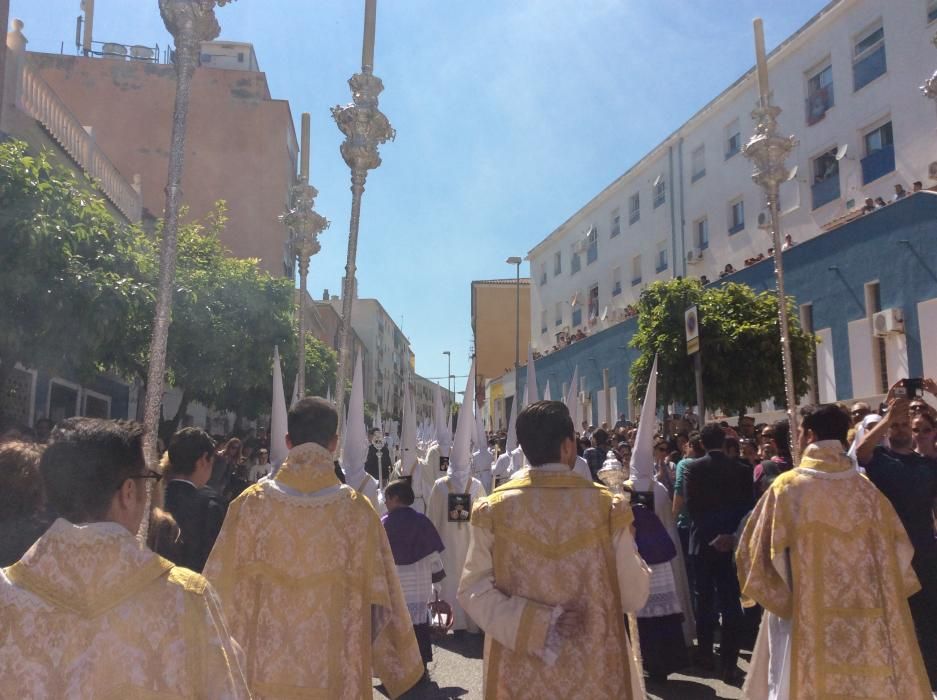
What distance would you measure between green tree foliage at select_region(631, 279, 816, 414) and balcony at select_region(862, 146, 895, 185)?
12.5 ft

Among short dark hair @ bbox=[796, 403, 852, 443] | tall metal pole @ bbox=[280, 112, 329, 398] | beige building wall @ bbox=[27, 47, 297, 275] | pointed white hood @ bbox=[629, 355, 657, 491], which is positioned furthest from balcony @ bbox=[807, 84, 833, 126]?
beige building wall @ bbox=[27, 47, 297, 275]

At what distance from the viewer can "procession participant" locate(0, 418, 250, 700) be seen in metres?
2.05

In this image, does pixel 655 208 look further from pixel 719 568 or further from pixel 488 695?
pixel 488 695

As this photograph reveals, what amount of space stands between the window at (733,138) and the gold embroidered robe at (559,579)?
25.7m

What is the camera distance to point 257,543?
3986 mm

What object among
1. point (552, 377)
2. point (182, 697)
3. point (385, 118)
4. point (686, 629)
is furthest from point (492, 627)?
point (552, 377)

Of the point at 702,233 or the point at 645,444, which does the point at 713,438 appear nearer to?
the point at 645,444

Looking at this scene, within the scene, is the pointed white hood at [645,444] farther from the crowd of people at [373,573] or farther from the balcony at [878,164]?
the balcony at [878,164]

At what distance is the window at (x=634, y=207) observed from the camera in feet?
112

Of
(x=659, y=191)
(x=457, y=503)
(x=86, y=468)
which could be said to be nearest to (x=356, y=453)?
(x=457, y=503)

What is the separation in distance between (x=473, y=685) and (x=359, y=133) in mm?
5983

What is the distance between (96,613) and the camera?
205 centimetres

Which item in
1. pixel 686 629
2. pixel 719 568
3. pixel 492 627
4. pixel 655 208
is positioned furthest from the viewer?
pixel 655 208

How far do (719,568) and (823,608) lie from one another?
8.49 feet
